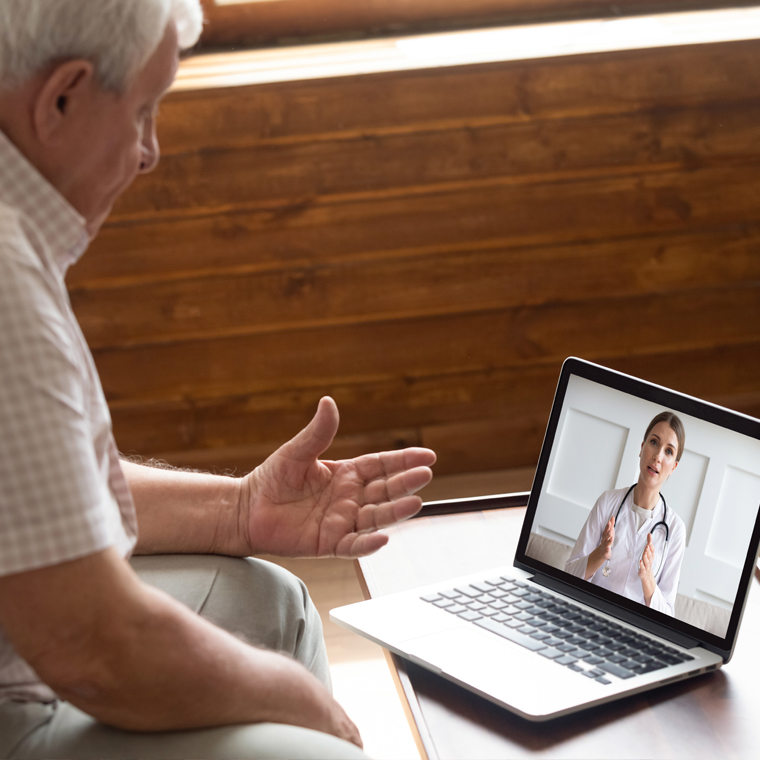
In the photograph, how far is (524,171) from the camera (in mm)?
2098

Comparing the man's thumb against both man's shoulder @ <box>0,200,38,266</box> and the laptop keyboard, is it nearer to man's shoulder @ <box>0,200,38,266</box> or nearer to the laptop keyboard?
the laptop keyboard

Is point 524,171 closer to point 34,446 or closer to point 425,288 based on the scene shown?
point 425,288

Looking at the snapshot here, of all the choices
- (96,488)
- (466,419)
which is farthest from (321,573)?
(96,488)

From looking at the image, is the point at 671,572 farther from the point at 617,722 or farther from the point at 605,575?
the point at 617,722

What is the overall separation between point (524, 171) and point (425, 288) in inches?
13.5

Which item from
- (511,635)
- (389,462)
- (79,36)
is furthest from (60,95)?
(511,635)

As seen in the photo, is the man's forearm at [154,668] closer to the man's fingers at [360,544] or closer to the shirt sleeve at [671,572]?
the man's fingers at [360,544]

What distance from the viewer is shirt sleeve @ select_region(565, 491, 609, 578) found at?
1.04 m

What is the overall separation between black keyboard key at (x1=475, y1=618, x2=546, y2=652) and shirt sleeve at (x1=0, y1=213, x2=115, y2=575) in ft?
1.54

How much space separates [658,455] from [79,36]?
69 cm

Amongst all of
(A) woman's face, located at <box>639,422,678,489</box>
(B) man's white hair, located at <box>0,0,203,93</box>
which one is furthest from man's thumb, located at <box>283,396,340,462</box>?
(B) man's white hair, located at <box>0,0,203,93</box>

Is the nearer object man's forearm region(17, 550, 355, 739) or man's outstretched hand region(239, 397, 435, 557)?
man's forearm region(17, 550, 355, 739)

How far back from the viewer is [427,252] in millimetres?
2137

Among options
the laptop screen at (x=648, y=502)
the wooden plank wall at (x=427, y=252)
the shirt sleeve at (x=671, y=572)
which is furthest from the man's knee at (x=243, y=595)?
the wooden plank wall at (x=427, y=252)
